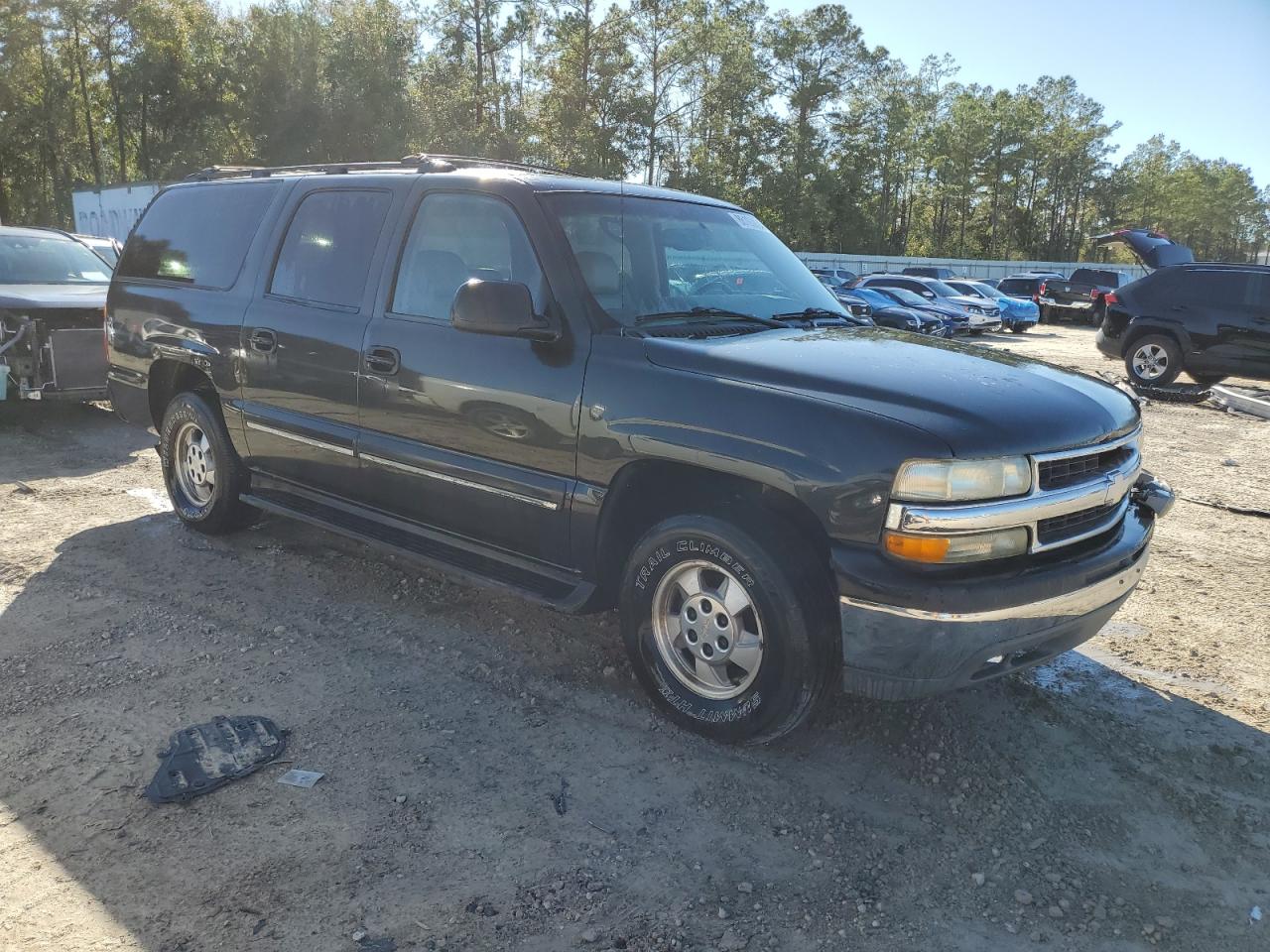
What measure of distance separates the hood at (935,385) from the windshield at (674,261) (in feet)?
1.00

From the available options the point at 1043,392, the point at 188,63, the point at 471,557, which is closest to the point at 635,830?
the point at 471,557

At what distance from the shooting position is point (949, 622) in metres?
2.77

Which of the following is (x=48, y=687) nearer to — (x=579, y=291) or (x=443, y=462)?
(x=443, y=462)

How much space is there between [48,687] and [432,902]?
2.13m

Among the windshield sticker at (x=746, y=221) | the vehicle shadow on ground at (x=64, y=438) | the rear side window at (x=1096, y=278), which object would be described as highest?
the windshield sticker at (x=746, y=221)

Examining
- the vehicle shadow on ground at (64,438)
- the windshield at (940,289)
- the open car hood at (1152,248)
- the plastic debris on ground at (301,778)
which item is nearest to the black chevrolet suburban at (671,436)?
the plastic debris on ground at (301,778)

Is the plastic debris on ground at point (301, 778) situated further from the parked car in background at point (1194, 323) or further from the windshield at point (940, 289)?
the windshield at point (940, 289)

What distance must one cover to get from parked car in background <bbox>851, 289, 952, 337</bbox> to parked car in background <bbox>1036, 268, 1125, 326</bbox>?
1234 cm

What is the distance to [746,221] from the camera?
15.0 feet

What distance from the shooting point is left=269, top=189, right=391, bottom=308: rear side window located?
429 centimetres

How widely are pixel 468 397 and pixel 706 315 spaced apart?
1.01m

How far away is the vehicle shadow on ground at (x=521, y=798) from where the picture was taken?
8.32 ft

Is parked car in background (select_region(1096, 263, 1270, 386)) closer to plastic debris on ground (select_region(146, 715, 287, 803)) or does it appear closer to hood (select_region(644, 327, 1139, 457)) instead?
hood (select_region(644, 327, 1139, 457))

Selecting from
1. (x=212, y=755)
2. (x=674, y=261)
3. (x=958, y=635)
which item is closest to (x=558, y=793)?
(x=212, y=755)
